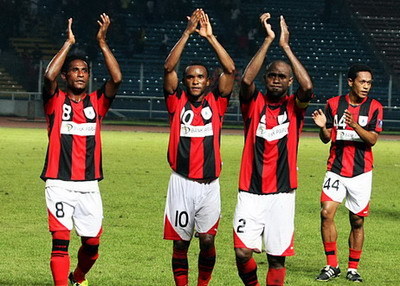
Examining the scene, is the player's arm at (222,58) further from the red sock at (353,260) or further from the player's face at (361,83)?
the red sock at (353,260)

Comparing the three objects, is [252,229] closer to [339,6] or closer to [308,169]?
[308,169]

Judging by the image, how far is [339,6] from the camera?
185 ft

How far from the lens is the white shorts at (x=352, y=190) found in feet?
36.9

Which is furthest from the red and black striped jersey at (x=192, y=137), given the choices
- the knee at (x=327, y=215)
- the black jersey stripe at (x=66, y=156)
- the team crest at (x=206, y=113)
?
the knee at (x=327, y=215)

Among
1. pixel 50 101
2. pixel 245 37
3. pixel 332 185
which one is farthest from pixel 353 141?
pixel 245 37

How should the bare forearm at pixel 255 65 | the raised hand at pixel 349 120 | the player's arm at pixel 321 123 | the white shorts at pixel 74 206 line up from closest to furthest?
the bare forearm at pixel 255 65
the white shorts at pixel 74 206
the player's arm at pixel 321 123
the raised hand at pixel 349 120

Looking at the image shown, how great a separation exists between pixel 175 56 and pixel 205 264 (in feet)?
5.82

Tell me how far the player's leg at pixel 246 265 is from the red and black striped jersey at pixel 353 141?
263cm

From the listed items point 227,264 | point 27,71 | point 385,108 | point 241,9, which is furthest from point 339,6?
point 227,264

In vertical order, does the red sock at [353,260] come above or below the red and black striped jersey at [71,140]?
below

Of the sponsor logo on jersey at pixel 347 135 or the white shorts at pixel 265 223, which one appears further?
the sponsor logo on jersey at pixel 347 135

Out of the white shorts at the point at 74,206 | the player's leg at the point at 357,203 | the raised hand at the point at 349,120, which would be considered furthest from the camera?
the player's leg at the point at 357,203

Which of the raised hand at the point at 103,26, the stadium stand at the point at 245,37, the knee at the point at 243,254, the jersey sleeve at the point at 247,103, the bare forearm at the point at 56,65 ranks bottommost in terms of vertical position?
the stadium stand at the point at 245,37

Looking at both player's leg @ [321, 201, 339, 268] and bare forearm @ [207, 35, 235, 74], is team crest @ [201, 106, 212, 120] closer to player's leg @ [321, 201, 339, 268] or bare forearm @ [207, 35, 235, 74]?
bare forearm @ [207, 35, 235, 74]
